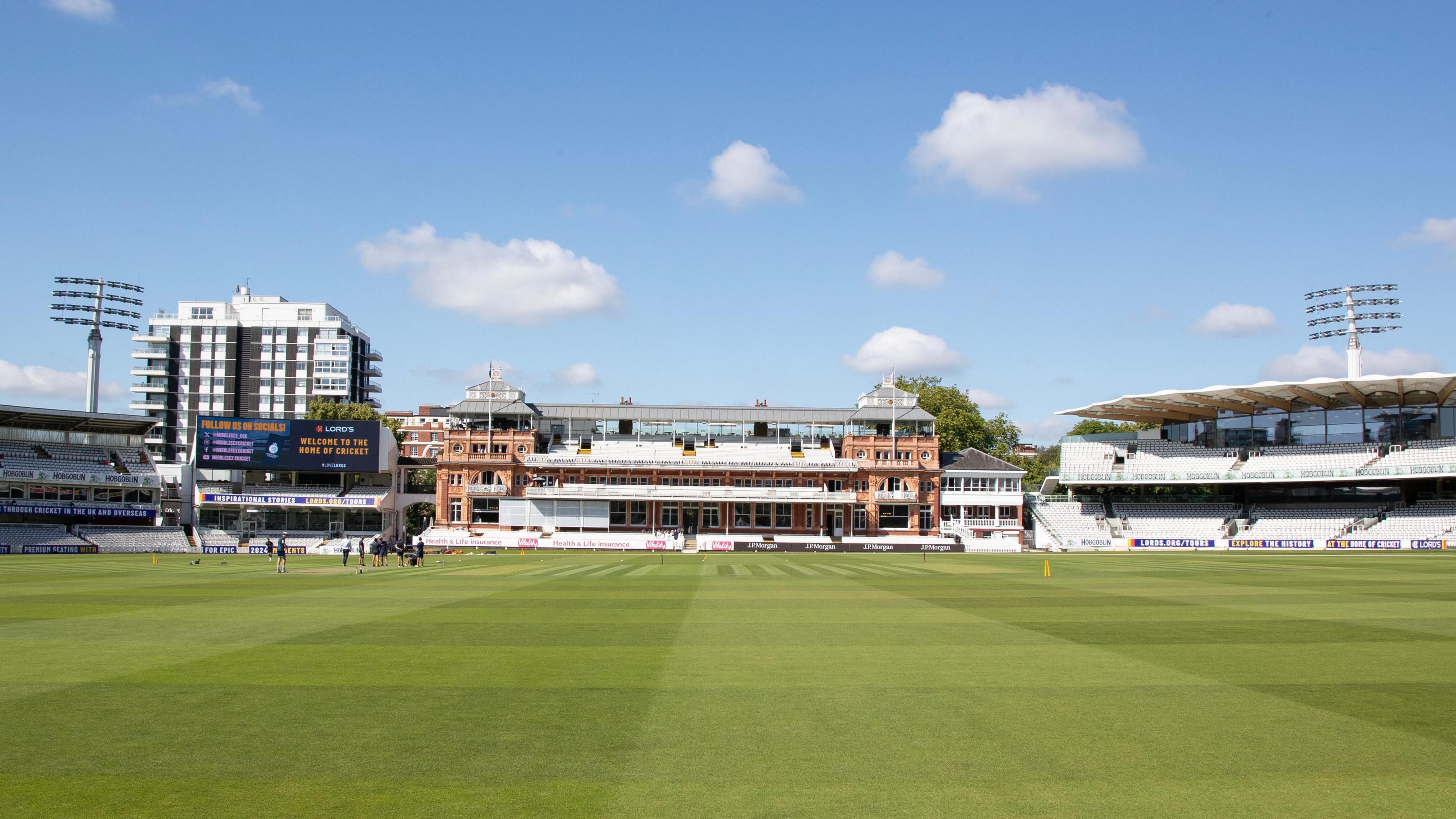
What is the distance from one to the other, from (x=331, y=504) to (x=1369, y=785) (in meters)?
78.5

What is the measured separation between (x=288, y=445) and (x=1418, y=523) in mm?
82807

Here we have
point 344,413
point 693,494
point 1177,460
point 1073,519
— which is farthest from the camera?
point 344,413

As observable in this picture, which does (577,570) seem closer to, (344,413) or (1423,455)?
(1423,455)

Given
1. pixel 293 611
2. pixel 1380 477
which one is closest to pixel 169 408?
pixel 293 611

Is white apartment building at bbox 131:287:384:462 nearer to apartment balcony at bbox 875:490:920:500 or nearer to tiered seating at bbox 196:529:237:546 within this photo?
tiered seating at bbox 196:529:237:546

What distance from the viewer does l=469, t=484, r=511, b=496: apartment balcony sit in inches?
3233

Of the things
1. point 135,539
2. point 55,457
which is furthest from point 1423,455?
point 55,457

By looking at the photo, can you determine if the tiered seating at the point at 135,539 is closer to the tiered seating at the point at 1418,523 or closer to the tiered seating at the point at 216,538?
the tiered seating at the point at 216,538

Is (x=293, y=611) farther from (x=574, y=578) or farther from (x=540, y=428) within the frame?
(x=540, y=428)

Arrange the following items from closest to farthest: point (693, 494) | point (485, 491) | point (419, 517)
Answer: point (693, 494) < point (485, 491) < point (419, 517)

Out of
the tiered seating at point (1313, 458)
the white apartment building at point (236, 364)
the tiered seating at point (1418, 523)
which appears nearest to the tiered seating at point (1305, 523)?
the tiered seating at point (1418, 523)

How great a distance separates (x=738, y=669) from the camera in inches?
546

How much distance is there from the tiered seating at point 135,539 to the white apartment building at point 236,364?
51336 mm

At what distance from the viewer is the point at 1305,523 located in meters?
69.2
